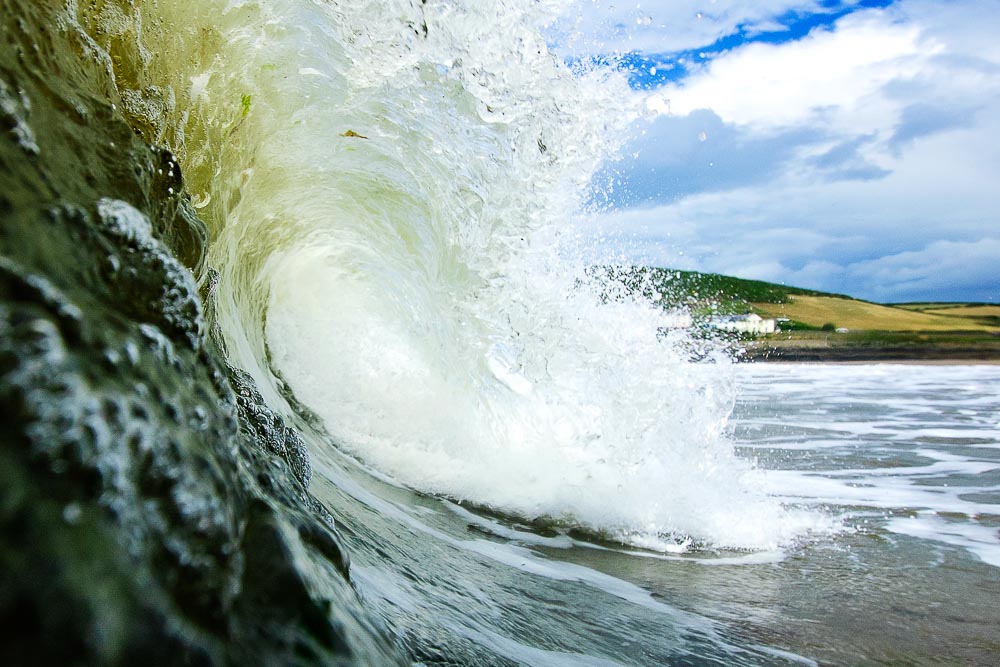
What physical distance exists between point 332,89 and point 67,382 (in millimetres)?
3593

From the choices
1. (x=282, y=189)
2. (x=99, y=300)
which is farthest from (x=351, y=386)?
(x=99, y=300)

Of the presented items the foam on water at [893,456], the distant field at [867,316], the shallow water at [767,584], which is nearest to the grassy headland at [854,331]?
the distant field at [867,316]

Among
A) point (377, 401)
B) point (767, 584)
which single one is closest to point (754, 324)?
point (377, 401)

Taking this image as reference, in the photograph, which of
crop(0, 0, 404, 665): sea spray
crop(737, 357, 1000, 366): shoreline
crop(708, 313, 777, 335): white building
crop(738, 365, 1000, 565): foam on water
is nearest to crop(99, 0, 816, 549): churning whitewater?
crop(738, 365, 1000, 565): foam on water

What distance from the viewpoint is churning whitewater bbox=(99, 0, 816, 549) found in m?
3.58

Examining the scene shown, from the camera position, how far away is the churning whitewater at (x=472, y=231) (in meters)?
3.58

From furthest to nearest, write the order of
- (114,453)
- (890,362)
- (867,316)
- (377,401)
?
(867,316) < (890,362) < (377,401) < (114,453)

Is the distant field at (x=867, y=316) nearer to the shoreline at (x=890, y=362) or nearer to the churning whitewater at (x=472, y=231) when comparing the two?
the shoreline at (x=890, y=362)

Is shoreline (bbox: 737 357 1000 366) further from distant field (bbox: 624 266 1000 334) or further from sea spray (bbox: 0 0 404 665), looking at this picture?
sea spray (bbox: 0 0 404 665)

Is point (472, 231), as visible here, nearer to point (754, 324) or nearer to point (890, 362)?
point (754, 324)

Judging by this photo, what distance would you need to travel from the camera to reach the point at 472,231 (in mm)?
4297

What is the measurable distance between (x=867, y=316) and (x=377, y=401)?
3187cm

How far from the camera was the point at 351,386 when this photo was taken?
234 inches

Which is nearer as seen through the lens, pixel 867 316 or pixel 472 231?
pixel 472 231
